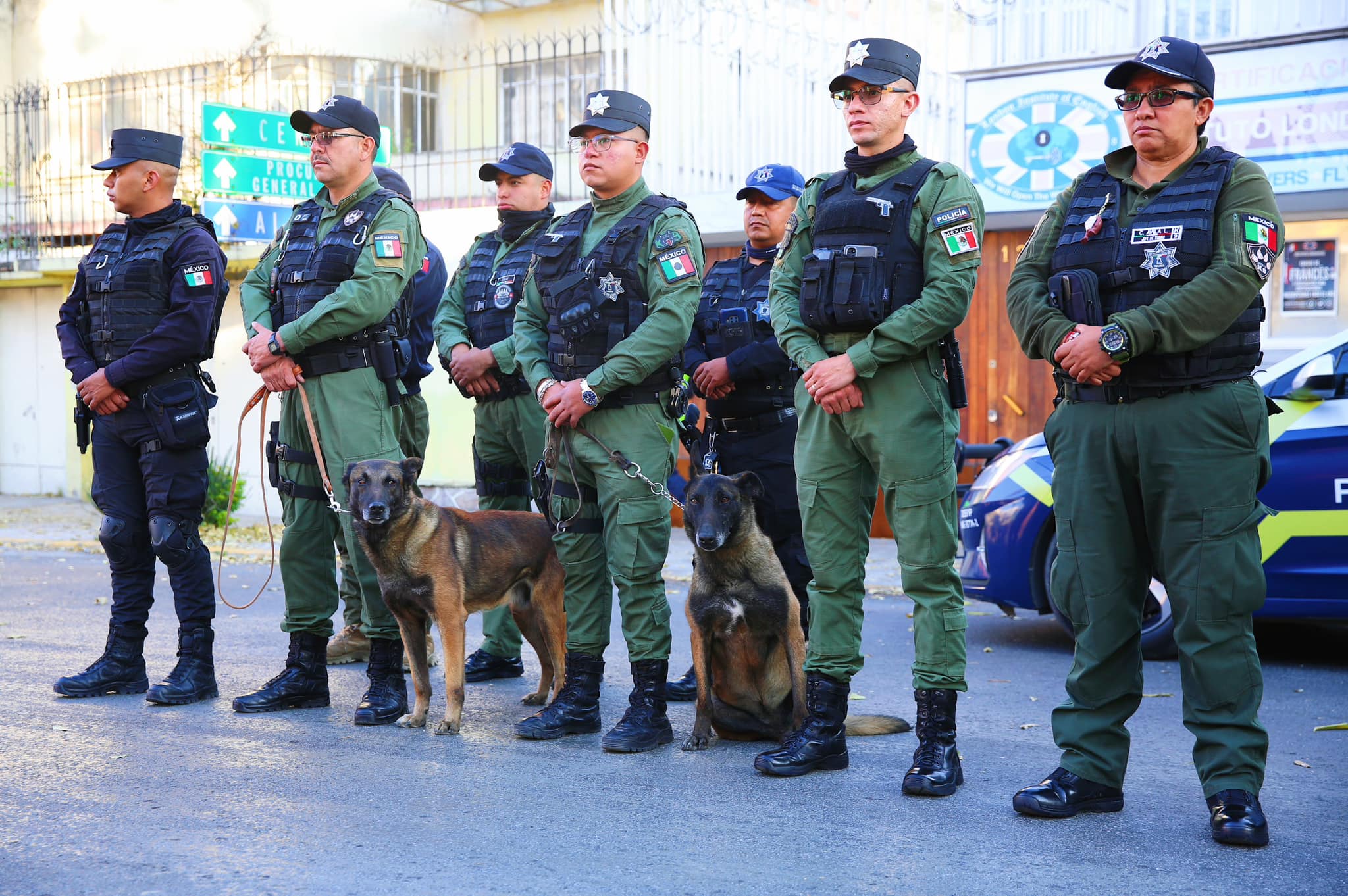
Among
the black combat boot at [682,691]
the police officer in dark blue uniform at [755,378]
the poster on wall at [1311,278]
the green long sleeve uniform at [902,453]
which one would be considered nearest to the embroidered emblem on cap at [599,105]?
the police officer in dark blue uniform at [755,378]

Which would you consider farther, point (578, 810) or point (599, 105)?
point (599, 105)

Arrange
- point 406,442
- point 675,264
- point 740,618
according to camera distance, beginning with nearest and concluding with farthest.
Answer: point 740,618 → point 675,264 → point 406,442

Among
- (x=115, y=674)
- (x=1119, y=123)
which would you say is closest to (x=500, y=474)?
(x=115, y=674)

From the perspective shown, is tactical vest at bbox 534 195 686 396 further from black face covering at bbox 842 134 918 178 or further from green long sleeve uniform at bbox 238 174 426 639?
black face covering at bbox 842 134 918 178

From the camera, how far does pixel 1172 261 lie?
158 inches

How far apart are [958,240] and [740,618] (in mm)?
1564

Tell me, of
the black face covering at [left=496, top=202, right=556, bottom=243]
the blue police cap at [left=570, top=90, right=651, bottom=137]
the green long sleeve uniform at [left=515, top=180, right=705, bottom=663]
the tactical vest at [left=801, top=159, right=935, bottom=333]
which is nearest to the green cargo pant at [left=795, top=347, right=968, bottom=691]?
the tactical vest at [left=801, top=159, right=935, bottom=333]

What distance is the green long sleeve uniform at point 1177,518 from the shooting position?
156 inches

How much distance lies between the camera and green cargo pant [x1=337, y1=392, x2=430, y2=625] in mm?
7078

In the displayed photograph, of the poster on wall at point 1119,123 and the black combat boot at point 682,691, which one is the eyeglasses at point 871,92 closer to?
the black combat boot at point 682,691

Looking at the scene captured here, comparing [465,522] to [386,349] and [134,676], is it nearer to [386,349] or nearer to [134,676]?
[386,349]

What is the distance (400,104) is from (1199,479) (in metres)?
15.1

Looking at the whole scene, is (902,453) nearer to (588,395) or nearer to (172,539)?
(588,395)

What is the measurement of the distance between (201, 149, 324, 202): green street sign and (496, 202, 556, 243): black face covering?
4637 mm
